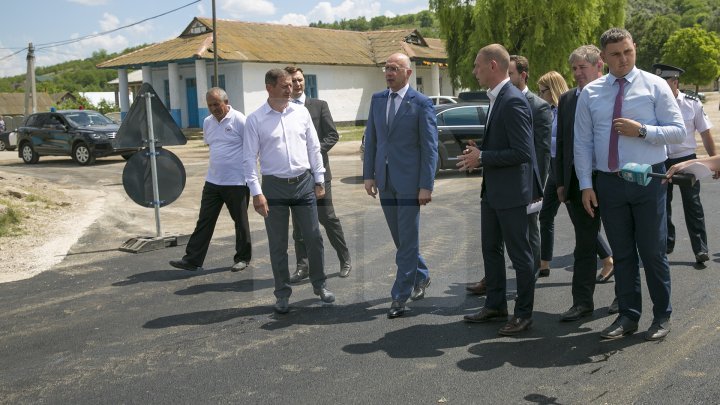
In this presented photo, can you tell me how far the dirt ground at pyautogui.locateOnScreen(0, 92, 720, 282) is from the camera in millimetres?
8539

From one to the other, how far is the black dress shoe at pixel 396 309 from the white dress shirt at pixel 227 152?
2.67 metres

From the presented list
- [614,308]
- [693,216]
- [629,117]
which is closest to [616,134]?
[629,117]

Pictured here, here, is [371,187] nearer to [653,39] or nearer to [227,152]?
[227,152]

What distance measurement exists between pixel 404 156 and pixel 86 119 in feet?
66.8

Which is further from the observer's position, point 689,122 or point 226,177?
point 226,177

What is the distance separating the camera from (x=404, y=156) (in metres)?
5.90

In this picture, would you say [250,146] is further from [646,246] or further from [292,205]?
[646,246]

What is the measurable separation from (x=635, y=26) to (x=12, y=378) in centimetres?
8494

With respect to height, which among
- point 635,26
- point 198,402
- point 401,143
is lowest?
point 198,402

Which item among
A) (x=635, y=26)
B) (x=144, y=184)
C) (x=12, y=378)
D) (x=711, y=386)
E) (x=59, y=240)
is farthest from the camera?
(x=635, y=26)

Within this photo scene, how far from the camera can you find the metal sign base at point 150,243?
8977 millimetres

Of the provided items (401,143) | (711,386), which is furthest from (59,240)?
(711,386)

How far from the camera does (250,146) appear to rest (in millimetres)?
6070

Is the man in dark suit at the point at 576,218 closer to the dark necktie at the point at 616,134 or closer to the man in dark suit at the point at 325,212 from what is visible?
the dark necktie at the point at 616,134
